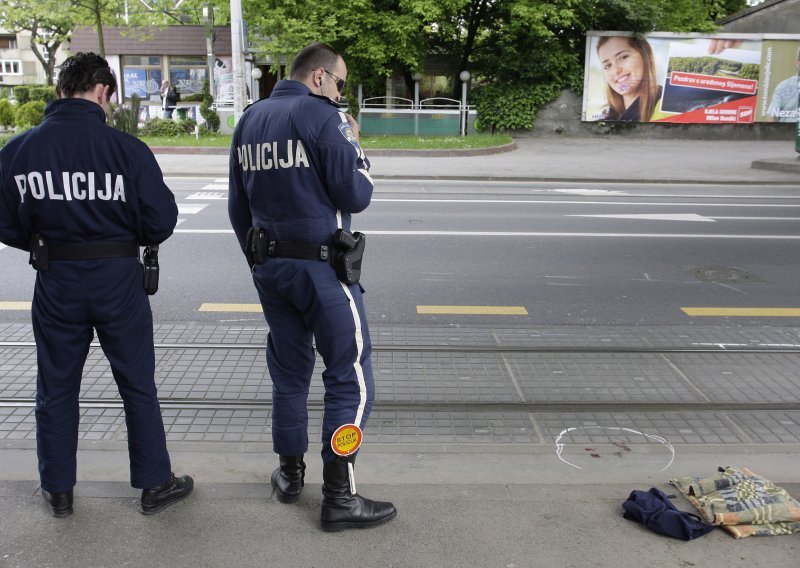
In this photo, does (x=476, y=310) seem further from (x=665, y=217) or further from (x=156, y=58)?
(x=156, y=58)

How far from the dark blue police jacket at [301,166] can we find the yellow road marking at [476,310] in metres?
3.42

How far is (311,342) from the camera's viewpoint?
347cm

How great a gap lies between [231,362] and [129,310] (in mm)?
2153

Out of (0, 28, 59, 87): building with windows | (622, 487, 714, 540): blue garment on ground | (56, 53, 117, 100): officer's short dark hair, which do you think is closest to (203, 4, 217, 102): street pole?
(56, 53, 117, 100): officer's short dark hair

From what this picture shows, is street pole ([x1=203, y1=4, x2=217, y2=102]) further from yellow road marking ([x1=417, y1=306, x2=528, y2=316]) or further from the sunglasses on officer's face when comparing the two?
the sunglasses on officer's face

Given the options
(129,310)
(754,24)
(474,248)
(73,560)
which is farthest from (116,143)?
(754,24)


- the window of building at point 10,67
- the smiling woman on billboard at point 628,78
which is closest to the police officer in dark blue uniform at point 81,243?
the smiling woman on billboard at point 628,78

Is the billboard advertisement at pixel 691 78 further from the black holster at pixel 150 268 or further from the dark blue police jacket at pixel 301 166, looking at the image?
the black holster at pixel 150 268

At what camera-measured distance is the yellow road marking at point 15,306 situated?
6582 mm

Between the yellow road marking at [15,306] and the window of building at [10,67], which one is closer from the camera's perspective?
the yellow road marking at [15,306]

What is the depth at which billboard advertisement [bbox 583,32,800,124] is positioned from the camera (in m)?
25.4

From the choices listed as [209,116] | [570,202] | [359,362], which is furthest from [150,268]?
[209,116]

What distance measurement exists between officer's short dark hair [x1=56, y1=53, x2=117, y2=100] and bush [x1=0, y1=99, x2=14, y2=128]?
25.9m

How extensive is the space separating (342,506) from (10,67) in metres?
71.0
